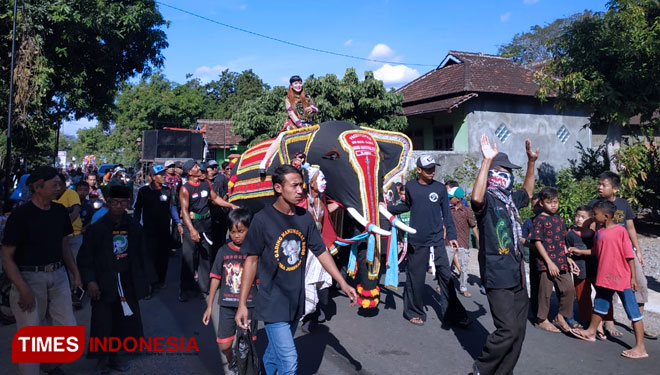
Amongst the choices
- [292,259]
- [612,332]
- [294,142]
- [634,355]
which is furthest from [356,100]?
[292,259]

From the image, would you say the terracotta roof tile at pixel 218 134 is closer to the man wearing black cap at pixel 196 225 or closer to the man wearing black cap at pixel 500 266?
the man wearing black cap at pixel 196 225

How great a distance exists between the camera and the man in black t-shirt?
3.59m

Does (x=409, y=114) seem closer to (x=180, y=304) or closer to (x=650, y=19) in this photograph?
(x=650, y=19)

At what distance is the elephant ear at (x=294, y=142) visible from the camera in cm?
627

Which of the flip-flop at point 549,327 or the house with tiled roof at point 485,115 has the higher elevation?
the house with tiled roof at point 485,115

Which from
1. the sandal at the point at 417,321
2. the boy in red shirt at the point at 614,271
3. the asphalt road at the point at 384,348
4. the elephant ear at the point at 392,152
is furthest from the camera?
the elephant ear at the point at 392,152

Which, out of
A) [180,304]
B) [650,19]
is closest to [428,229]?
[180,304]

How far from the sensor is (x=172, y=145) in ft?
67.8

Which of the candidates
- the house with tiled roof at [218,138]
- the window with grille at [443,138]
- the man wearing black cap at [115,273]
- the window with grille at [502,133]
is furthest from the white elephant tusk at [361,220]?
the house with tiled roof at [218,138]

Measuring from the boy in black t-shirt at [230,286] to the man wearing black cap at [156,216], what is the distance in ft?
10.9

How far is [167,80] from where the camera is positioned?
3825cm

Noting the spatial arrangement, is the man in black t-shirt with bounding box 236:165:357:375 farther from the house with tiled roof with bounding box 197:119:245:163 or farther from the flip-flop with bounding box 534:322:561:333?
the house with tiled roof with bounding box 197:119:245:163

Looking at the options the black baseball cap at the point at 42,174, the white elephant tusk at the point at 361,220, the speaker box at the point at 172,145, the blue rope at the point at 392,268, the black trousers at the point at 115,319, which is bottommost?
the black trousers at the point at 115,319

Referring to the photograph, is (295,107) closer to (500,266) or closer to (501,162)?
(501,162)
